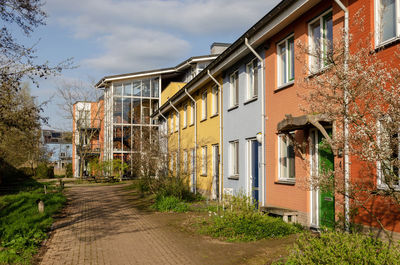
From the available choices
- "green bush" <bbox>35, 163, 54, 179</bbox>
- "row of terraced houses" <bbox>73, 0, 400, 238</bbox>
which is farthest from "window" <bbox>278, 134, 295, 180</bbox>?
"green bush" <bbox>35, 163, 54, 179</bbox>

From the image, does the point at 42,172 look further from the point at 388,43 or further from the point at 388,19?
the point at 388,43

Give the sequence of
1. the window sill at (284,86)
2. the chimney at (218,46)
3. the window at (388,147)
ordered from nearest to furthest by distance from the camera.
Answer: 1. the window at (388,147)
2. the window sill at (284,86)
3. the chimney at (218,46)

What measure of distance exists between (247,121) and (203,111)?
6.13 meters

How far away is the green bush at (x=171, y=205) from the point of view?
14562 mm

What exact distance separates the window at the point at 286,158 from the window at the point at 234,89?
14.3 ft

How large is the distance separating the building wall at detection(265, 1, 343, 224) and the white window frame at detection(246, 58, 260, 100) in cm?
116

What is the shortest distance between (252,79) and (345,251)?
9.54 m

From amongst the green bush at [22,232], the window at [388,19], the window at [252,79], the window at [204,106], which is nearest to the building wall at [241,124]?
the window at [252,79]

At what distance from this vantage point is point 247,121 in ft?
45.5

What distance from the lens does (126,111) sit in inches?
1501

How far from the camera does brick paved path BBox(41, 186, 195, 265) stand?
764cm

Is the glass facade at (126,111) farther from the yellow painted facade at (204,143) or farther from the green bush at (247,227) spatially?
the green bush at (247,227)

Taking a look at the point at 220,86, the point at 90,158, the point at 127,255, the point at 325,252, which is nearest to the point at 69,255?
the point at 127,255

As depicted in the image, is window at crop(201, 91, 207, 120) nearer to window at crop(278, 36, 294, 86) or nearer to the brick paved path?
the brick paved path
